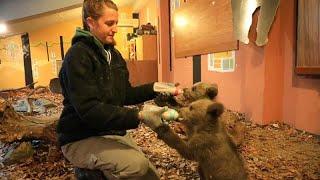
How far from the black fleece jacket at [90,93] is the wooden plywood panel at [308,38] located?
1.98m

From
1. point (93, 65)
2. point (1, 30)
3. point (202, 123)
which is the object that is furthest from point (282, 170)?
point (1, 30)

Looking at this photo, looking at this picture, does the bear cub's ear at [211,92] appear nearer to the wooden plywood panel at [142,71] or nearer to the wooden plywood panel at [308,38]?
the wooden plywood panel at [308,38]

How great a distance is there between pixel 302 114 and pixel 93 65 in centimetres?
243

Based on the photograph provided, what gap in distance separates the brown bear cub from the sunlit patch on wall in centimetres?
247

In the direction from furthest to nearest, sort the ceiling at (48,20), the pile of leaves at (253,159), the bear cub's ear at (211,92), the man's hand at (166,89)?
the ceiling at (48,20)
the pile of leaves at (253,159)
the bear cub's ear at (211,92)
the man's hand at (166,89)

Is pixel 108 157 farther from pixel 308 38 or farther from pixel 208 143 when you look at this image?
pixel 308 38

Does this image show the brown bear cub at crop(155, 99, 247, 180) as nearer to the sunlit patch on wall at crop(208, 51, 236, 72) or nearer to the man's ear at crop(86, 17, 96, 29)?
the man's ear at crop(86, 17, 96, 29)

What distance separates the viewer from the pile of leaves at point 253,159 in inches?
99.9

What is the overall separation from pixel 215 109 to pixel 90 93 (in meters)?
0.73

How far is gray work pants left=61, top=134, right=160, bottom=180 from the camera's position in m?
1.79

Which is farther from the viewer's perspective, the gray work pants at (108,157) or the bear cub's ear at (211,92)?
the bear cub's ear at (211,92)

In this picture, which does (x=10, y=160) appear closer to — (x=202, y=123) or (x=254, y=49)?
(x=202, y=123)

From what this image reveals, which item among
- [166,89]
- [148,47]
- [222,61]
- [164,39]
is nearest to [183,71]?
[164,39]

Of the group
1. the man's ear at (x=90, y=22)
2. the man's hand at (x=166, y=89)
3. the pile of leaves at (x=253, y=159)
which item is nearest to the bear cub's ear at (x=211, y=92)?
the man's hand at (x=166, y=89)
